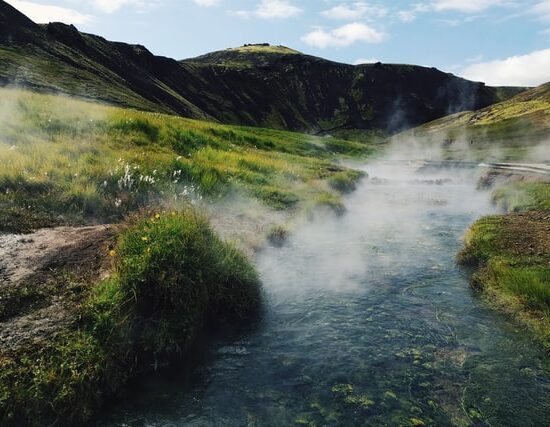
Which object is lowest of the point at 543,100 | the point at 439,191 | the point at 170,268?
the point at 439,191

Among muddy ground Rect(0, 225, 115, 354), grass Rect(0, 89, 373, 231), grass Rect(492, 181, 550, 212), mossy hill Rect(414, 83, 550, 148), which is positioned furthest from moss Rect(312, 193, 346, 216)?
mossy hill Rect(414, 83, 550, 148)

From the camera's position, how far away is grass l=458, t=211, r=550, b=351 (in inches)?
444

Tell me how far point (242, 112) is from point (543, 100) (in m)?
116

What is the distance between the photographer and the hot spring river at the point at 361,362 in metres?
7.73

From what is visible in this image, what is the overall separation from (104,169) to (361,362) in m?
12.2

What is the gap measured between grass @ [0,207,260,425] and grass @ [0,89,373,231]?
4500mm

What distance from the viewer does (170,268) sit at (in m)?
9.37

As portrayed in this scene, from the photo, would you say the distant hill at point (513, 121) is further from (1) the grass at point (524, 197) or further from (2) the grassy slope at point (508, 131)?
(1) the grass at point (524, 197)

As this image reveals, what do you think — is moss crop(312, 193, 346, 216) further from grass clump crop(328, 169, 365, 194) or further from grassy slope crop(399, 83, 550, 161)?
grassy slope crop(399, 83, 550, 161)

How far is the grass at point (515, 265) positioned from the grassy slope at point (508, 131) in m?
52.5

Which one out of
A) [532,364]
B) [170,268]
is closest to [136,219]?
[170,268]

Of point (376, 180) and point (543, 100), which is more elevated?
point (543, 100)

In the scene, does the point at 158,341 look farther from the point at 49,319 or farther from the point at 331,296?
the point at 331,296

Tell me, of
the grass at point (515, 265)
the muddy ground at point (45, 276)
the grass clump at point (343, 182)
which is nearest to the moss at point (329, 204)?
the grass clump at point (343, 182)
